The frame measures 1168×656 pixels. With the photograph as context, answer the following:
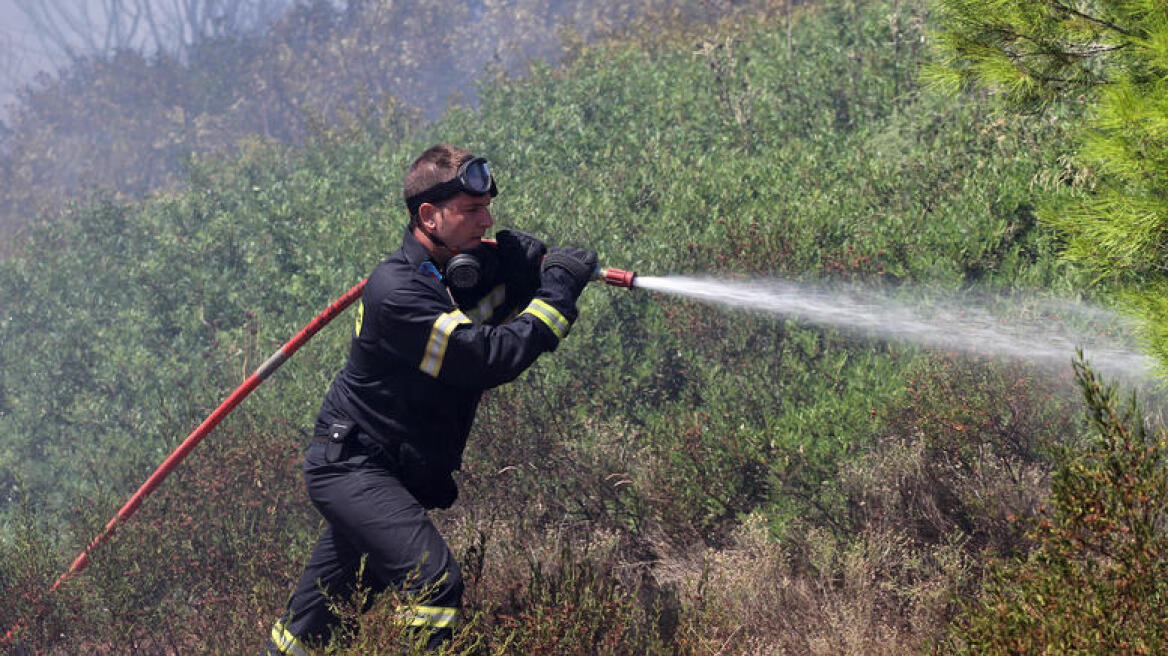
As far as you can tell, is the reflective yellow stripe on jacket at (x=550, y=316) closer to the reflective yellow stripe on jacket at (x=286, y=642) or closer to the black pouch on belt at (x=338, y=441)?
the black pouch on belt at (x=338, y=441)

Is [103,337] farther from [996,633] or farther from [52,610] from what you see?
[996,633]

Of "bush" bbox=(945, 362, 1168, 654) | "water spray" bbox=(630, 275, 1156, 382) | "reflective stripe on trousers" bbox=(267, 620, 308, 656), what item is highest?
"bush" bbox=(945, 362, 1168, 654)

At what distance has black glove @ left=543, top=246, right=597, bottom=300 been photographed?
3.94 meters

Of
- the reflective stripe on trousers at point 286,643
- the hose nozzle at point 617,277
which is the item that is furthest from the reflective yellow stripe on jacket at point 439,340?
the reflective stripe on trousers at point 286,643

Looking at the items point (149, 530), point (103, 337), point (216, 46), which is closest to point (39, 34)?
point (216, 46)

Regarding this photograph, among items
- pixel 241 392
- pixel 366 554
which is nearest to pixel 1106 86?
pixel 366 554

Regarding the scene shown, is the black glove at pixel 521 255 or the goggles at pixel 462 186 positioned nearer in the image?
the goggles at pixel 462 186

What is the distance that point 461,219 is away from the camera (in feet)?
13.1

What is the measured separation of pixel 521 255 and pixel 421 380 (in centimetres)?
81

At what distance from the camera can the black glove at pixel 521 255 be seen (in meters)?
4.28

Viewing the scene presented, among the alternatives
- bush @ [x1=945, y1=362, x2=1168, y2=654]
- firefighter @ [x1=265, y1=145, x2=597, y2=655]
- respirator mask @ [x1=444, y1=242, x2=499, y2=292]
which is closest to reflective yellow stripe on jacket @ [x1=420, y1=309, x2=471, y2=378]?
firefighter @ [x1=265, y1=145, x2=597, y2=655]

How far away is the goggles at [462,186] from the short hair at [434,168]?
19mm

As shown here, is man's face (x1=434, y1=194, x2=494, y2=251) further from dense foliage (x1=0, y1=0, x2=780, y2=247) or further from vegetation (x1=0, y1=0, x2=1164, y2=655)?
dense foliage (x1=0, y1=0, x2=780, y2=247)

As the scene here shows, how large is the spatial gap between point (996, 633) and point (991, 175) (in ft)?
19.4
